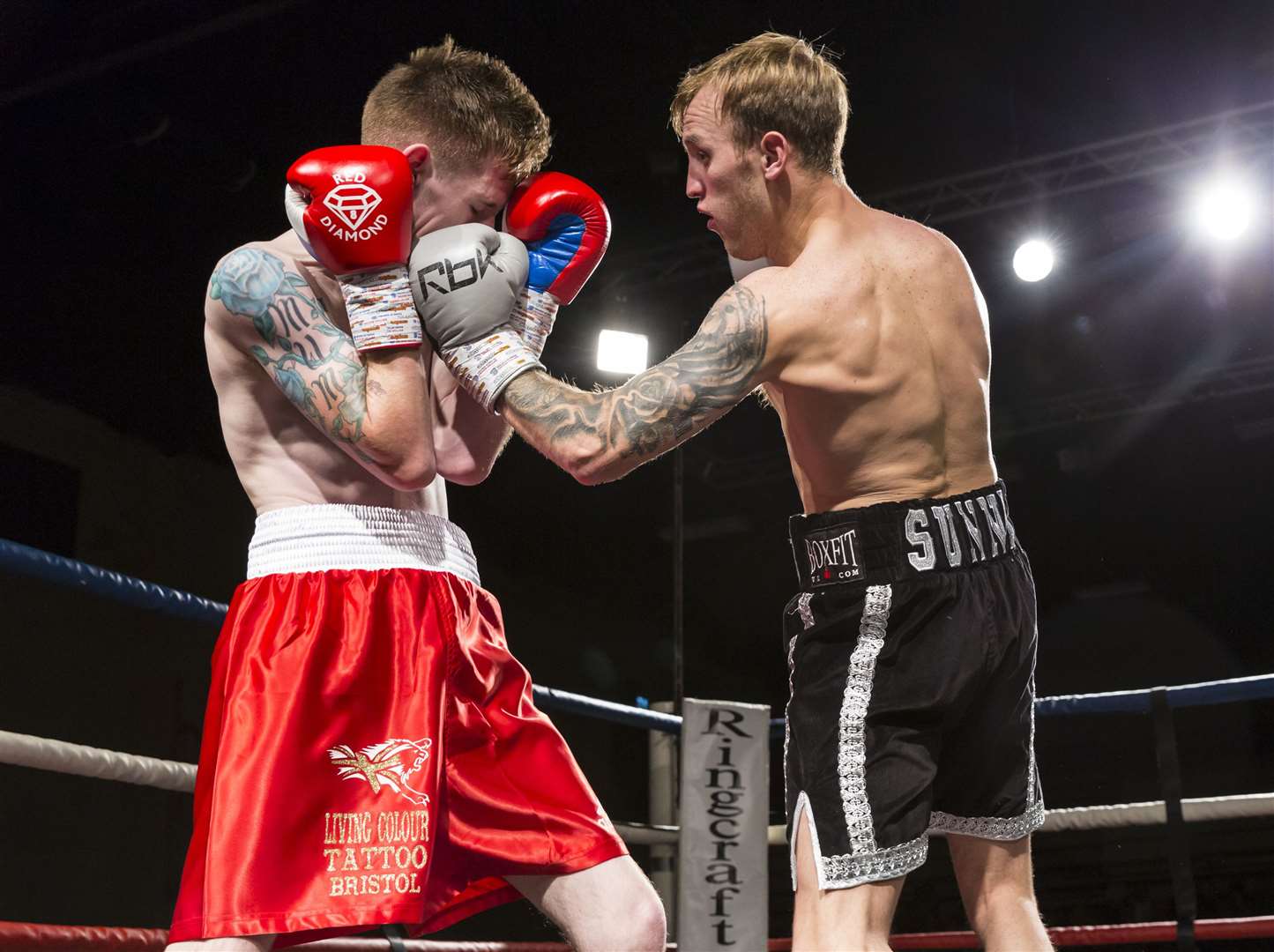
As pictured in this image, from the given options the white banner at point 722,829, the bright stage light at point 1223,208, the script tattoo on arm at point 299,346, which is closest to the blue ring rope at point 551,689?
the white banner at point 722,829

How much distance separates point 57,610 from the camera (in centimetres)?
566

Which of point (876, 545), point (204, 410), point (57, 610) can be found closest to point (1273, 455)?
point (204, 410)

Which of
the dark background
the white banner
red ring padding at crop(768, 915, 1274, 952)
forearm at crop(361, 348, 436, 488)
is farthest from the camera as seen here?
the dark background

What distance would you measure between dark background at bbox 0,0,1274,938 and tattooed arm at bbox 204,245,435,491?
3.25 meters

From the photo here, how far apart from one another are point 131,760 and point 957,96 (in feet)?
14.7

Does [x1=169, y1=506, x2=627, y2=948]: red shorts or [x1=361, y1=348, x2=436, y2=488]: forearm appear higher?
[x1=361, y1=348, x2=436, y2=488]: forearm

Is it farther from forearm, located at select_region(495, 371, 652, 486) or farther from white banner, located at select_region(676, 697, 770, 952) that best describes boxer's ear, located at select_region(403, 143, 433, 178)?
white banner, located at select_region(676, 697, 770, 952)

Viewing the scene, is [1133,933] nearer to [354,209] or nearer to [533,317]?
[533,317]

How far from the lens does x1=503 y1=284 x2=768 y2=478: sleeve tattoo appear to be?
1517mm

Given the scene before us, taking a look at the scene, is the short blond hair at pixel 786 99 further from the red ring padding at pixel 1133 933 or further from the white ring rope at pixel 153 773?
the red ring padding at pixel 1133 933

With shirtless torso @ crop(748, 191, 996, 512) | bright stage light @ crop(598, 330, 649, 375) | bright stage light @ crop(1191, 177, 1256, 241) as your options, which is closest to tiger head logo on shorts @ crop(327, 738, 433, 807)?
shirtless torso @ crop(748, 191, 996, 512)

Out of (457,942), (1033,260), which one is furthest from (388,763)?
(1033,260)

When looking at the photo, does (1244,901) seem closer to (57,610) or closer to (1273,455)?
(1273,455)

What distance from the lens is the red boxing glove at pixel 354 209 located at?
1.48 metres
